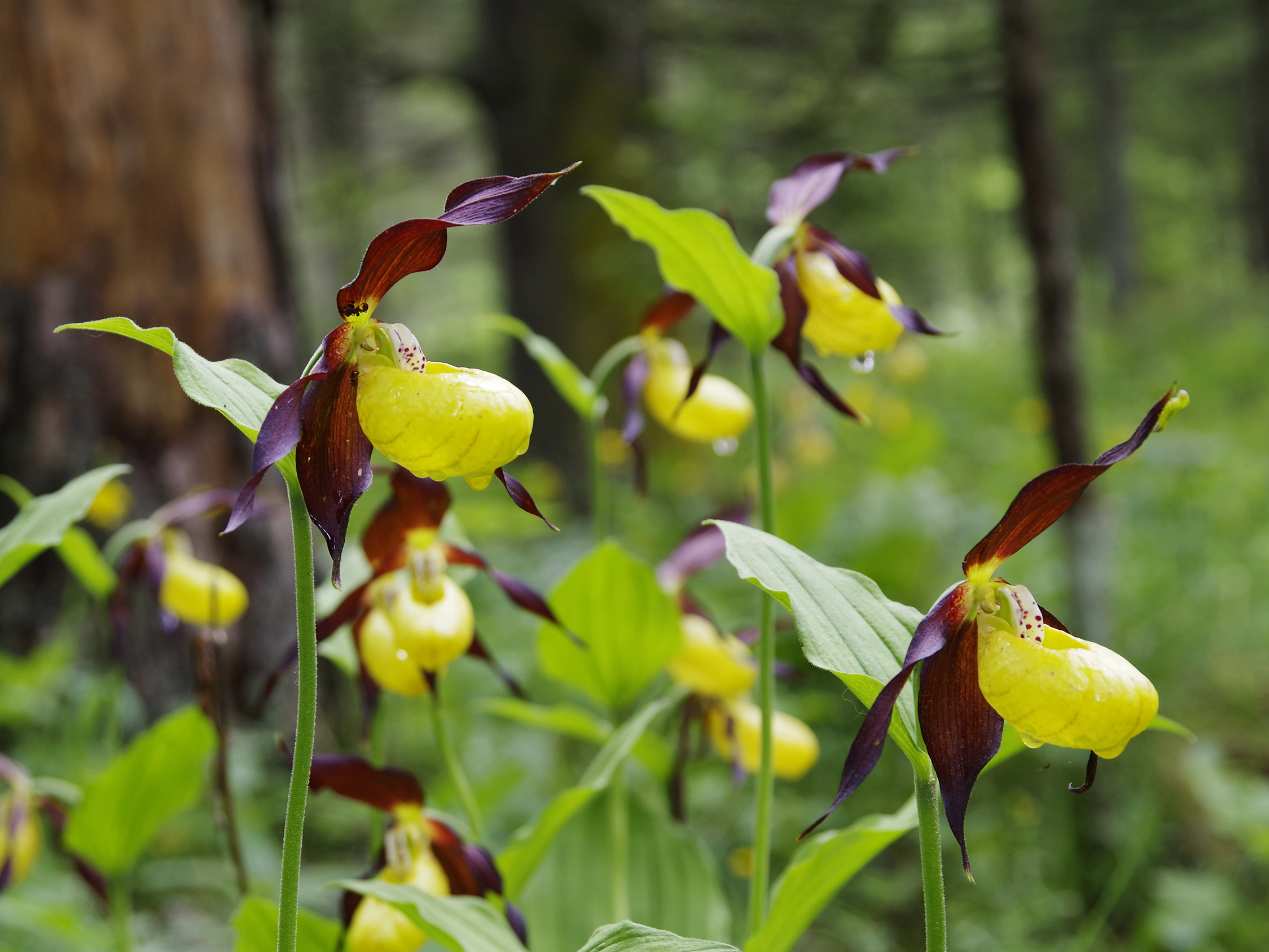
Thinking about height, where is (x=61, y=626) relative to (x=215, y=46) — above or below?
below

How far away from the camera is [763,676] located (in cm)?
89

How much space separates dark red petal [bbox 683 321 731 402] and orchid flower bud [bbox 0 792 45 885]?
0.96 m

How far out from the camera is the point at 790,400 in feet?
11.3

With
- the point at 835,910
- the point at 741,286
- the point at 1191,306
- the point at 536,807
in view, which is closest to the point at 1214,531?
the point at 835,910

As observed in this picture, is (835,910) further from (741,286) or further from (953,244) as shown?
(953,244)

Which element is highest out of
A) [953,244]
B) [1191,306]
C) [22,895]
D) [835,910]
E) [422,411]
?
[422,411]

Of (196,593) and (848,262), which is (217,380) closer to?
(848,262)

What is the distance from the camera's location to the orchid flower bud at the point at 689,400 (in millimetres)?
1144

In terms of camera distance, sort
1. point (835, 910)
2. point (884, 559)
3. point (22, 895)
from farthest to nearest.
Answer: point (884, 559), point (835, 910), point (22, 895)

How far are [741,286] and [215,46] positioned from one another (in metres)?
1.87

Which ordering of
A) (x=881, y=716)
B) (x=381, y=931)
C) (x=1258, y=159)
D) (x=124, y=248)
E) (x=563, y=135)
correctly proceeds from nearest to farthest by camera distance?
(x=881, y=716), (x=381, y=931), (x=124, y=248), (x=563, y=135), (x=1258, y=159)

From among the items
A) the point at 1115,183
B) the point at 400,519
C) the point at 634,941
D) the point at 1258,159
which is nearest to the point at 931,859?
the point at 634,941

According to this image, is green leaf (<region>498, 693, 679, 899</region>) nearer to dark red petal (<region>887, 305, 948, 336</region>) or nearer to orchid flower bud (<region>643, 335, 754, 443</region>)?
orchid flower bud (<region>643, 335, 754, 443</region>)

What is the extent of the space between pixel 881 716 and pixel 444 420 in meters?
0.31
